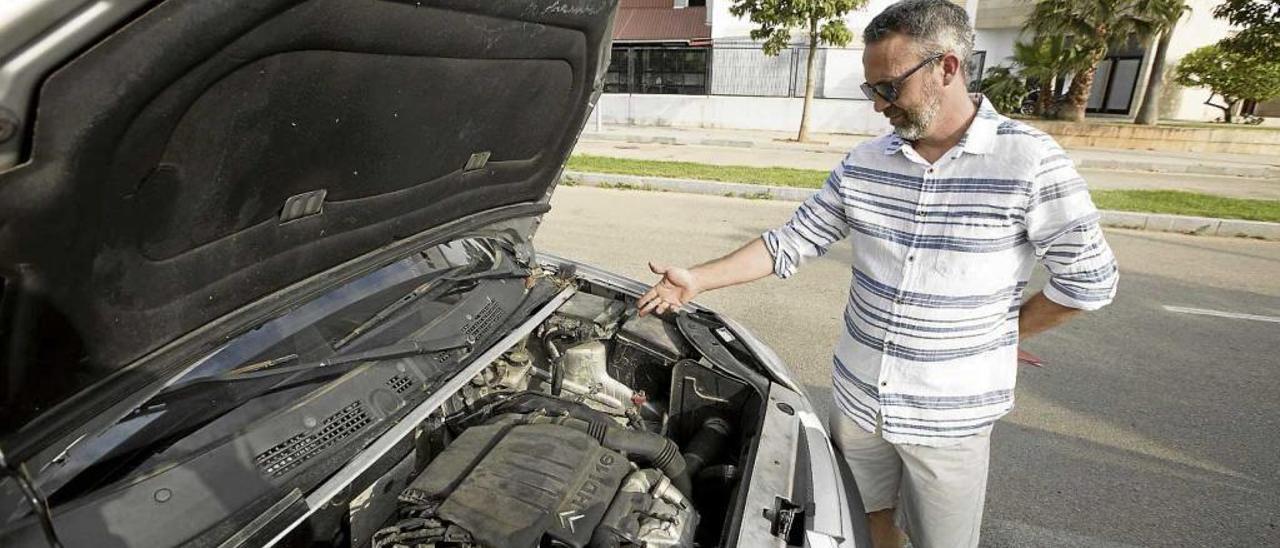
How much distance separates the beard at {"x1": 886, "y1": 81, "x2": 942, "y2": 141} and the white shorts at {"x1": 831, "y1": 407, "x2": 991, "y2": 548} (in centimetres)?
83

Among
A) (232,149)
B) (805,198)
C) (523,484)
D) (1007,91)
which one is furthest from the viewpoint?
(1007,91)

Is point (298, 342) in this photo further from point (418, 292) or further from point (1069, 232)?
point (1069, 232)

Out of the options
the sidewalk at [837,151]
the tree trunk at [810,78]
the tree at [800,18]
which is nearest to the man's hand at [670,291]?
the sidewalk at [837,151]

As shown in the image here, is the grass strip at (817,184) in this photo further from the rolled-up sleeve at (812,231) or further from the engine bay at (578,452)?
the engine bay at (578,452)

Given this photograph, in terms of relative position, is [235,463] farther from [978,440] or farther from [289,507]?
[978,440]

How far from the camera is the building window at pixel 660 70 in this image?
18.4 metres

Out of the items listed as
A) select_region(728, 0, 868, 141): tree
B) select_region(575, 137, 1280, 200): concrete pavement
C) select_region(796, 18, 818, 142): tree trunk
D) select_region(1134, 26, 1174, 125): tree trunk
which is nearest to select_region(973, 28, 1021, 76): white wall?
select_region(1134, 26, 1174, 125): tree trunk

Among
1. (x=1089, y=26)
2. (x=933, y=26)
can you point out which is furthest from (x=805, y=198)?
(x=1089, y=26)

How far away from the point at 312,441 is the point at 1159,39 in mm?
19690

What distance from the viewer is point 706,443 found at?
1.99 m

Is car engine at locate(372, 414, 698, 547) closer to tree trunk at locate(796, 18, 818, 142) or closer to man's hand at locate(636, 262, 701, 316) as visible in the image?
man's hand at locate(636, 262, 701, 316)

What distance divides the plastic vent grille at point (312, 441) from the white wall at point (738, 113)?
15.4 meters

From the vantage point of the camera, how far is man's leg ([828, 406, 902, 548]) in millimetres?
2002

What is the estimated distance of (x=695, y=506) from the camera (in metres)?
A: 1.74
